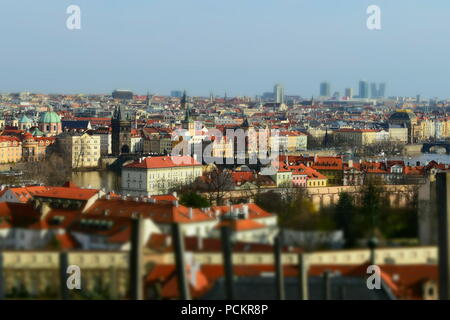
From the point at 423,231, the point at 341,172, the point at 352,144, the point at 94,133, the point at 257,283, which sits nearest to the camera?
the point at 257,283

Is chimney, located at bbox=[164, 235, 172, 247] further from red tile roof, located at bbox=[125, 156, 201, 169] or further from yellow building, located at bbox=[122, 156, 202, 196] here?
red tile roof, located at bbox=[125, 156, 201, 169]

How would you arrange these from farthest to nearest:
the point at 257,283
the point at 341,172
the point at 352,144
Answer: the point at 352,144
the point at 341,172
the point at 257,283

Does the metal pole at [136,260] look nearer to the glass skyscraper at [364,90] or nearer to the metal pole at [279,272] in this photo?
the metal pole at [279,272]

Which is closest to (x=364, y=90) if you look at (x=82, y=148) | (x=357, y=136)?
(x=357, y=136)

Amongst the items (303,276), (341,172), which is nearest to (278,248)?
(303,276)

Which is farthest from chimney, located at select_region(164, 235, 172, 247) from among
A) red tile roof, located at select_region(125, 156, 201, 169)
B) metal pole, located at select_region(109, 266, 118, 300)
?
red tile roof, located at select_region(125, 156, 201, 169)
